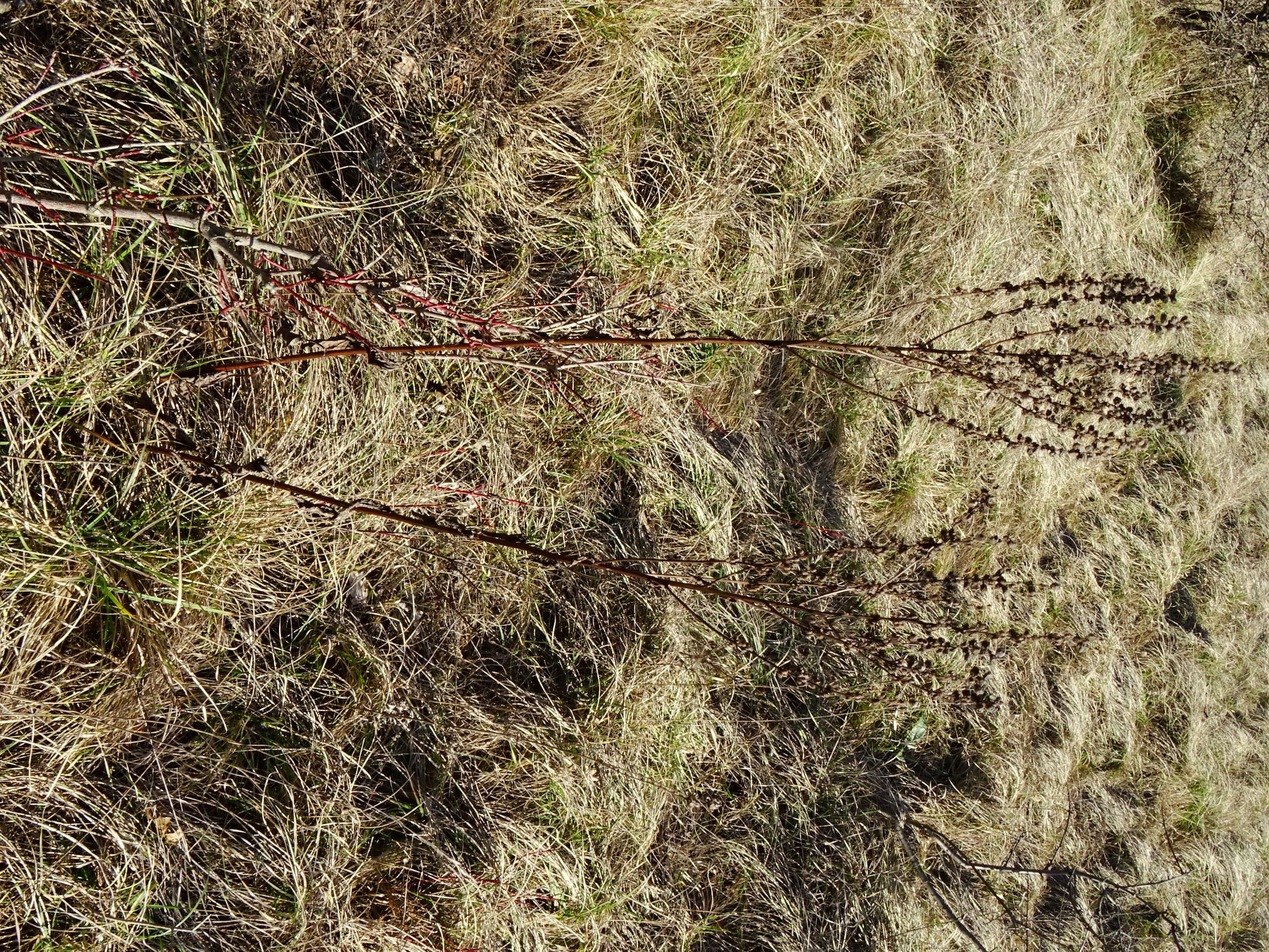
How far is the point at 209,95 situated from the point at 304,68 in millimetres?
331

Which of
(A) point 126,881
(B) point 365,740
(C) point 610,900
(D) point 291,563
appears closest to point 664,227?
(D) point 291,563

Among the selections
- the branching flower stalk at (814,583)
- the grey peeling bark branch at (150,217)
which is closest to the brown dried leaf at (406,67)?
the grey peeling bark branch at (150,217)

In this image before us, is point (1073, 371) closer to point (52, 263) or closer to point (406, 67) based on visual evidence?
point (406, 67)

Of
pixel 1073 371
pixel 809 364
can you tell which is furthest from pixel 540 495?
pixel 1073 371

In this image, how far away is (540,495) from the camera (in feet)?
9.27

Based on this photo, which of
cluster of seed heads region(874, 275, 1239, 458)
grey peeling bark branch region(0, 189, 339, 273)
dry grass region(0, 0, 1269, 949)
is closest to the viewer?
grey peeling bark branch region(0, 189, 339, 273)

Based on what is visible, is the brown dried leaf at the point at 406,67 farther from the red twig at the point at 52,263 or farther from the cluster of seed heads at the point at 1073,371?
the cluster of seed heads at the point at 1073,371

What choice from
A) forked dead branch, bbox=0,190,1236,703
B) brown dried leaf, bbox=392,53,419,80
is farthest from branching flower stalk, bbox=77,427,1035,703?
brown dried leaf, bbox=392,53,419,80

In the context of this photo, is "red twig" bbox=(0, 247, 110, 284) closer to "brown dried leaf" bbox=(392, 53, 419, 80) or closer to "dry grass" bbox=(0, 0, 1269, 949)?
"dry grass" bbox=(0, 0, 1269, 949)

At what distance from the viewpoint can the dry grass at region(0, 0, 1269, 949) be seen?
2.18m

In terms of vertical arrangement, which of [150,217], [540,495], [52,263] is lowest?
[540,495]

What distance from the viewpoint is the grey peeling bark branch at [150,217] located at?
1.97 metres

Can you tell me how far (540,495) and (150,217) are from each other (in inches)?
50.5

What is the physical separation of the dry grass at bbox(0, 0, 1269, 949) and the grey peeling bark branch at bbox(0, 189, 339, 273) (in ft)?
0.22
